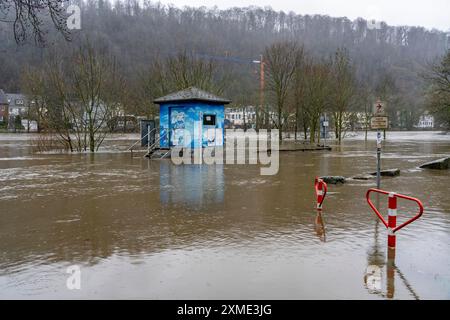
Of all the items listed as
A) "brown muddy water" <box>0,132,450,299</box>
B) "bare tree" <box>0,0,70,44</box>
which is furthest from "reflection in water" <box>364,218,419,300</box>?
"bare tree" <box>0,0,70,44</box>

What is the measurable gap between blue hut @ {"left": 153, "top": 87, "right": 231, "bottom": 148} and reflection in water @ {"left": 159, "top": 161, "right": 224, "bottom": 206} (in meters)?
8.16

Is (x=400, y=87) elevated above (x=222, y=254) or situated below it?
above

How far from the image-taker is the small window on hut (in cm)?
2973

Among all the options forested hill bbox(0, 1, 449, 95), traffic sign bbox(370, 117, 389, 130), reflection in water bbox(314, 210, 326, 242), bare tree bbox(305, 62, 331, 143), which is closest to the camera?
reflection in water bbox(314, 210, 326, 242)

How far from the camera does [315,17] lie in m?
117

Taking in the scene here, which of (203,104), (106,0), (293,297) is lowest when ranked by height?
(293,297)

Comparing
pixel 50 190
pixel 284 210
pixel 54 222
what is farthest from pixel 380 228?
pixel 50 190

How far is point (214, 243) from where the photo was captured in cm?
731

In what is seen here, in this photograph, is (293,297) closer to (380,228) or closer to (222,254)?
(222,254)

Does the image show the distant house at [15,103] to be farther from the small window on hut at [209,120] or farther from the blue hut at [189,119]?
the small window on hut at [209,120]

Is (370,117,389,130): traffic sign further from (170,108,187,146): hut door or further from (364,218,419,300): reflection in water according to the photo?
(170,108,187,146): hut door

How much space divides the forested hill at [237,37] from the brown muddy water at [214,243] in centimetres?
5380

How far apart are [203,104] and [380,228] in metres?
22.1

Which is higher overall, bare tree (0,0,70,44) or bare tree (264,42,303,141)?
bare tree (264,42,303,141)
